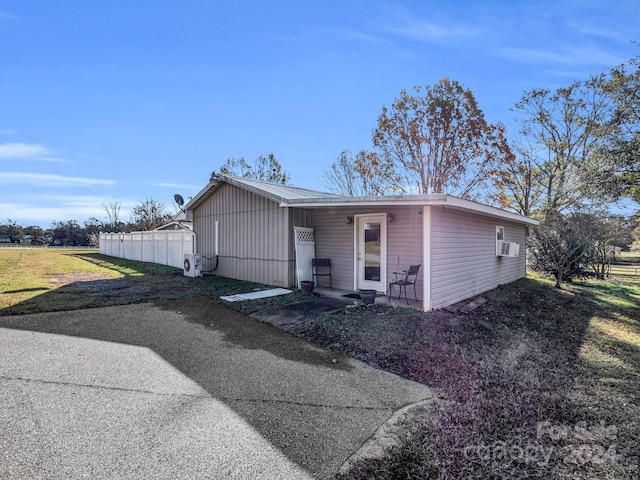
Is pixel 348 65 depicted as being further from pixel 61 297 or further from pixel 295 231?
pixel 61 297

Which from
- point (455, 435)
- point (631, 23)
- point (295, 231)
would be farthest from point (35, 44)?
point (631, 23)

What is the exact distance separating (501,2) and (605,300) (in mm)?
8804

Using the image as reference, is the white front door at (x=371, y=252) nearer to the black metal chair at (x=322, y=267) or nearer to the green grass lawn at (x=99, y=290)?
the black metal chair at (x=322, y=267)

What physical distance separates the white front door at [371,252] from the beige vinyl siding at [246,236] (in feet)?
5.99

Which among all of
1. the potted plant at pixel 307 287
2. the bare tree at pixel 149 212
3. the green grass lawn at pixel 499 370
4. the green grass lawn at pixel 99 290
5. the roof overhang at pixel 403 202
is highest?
the bare tree at pixel 149 212

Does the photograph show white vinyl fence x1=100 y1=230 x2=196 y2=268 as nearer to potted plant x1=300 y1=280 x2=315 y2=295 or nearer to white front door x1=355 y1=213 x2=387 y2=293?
potted plant x1=300 y1=280 x2=315 y2=295

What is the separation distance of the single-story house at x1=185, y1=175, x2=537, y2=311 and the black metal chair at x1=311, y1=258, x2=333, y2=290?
0.45 ft

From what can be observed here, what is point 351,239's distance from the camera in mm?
8391

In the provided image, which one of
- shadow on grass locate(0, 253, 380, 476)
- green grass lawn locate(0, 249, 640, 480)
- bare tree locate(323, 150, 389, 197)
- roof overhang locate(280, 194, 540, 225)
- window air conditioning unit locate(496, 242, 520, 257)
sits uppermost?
bare tree locate(323, 150, 389, 197)

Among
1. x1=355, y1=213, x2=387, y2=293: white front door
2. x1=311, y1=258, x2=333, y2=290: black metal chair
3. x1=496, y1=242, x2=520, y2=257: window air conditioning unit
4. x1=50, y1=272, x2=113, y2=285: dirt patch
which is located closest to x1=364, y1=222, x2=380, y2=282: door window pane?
x1=355, y1=213, x2=387, y2=293: white front door

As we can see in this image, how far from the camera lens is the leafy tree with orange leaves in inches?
662

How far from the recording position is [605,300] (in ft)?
31.7

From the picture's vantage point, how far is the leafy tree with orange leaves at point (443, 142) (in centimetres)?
1681

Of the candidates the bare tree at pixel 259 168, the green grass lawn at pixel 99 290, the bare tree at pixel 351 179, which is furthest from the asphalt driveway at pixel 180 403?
the bare tree at pixel 259 168
